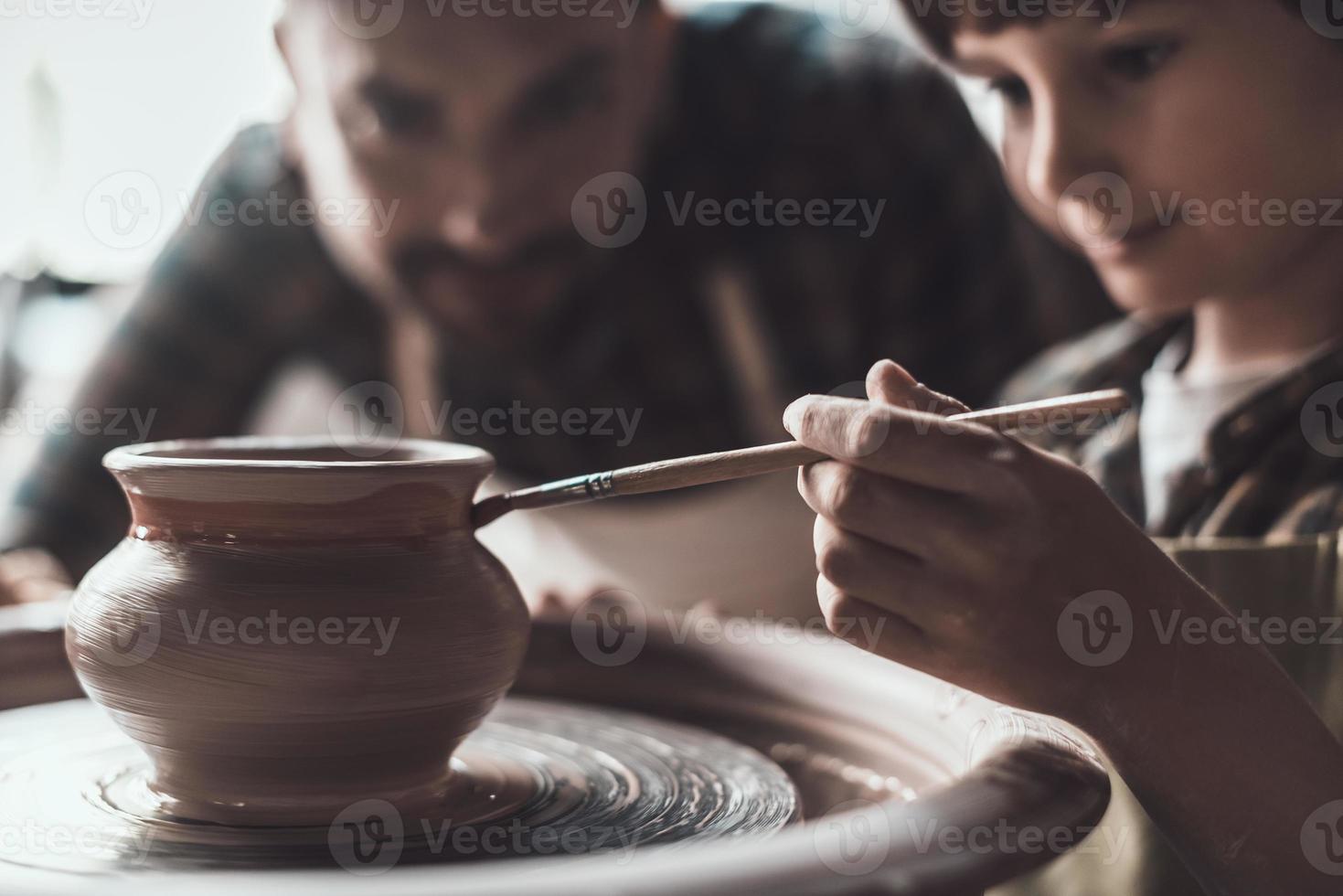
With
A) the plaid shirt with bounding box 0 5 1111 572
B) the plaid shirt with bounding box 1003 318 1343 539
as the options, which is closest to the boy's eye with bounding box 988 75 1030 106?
the plaid shirt with bounding box 1003 318 1343 539

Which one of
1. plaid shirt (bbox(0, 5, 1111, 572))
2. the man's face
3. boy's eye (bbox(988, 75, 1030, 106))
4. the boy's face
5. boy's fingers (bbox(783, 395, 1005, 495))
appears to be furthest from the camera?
plaid shirt (bbox(0, 5, 1111, 572))

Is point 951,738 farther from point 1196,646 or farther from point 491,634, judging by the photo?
point 491,634

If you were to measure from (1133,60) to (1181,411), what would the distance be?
301 mm

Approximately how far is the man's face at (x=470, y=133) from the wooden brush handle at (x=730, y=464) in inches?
39.6

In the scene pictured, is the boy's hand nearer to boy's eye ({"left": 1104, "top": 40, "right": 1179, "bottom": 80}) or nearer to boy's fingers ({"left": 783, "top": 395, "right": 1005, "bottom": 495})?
boy's fingers ({"left": 783, "top": 395, "right": 1005, "bottom": 495})

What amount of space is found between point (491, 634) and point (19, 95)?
2.19m

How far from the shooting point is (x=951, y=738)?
0.68 meters

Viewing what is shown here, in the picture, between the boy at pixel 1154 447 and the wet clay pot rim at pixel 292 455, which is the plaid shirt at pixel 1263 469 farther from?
the wet clay pot rim at pixel 292 455

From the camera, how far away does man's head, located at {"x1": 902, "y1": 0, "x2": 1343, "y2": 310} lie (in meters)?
0.77

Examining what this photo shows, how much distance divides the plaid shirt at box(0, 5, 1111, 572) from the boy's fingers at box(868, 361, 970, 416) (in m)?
1.34

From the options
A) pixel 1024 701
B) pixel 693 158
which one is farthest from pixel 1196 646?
pixel 693 158

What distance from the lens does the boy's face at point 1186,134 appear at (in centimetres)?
77

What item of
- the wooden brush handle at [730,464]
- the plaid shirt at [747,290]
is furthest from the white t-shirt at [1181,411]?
the plaid shirt at [747,290]

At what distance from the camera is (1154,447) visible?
969 millimetres
